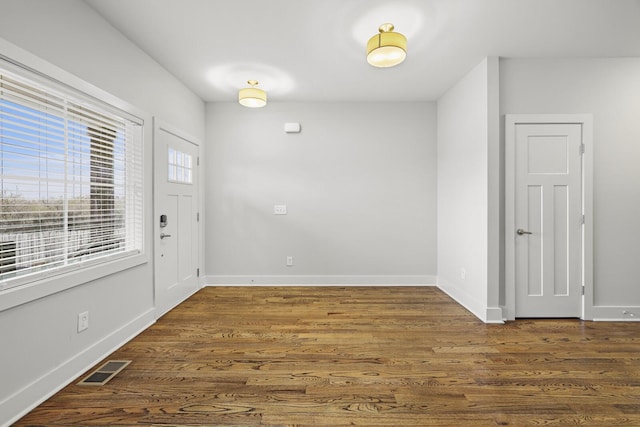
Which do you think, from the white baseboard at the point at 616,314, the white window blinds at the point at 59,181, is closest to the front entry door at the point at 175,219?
the white window blinds at the point at 59,181

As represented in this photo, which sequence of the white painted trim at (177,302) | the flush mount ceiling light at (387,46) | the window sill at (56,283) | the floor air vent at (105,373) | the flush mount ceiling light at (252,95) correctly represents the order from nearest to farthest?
the window sill at (56,283), the floor air vent at (105,373), the flush mount ceiling light at (387,46), the white painted trim at (177,302), the flush mount ceiling light at (252,95)

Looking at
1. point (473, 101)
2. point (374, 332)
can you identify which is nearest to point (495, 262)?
point (374, 332)

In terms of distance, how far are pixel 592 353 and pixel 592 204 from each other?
4.97 ft

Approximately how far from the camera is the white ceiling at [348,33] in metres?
2.28

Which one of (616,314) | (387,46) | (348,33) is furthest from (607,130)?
(348,33)

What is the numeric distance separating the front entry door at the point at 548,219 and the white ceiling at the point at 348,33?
2.81 ft

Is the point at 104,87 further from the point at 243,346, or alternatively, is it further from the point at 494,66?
the point at 494,66

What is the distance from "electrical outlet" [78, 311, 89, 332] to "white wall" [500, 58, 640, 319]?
4160 mm

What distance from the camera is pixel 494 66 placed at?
3.06 m

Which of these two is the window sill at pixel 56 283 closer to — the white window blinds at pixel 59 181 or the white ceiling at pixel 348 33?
the white window blinds at pixel 59 181

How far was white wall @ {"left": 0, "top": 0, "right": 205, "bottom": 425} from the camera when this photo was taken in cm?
170

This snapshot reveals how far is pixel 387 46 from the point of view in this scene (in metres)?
2.41

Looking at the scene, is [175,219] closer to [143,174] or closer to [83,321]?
[143,174]

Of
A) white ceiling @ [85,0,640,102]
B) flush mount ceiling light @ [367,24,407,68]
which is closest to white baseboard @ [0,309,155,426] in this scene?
white ceiling @ [85,0,640,102]
